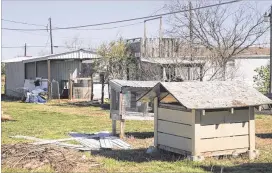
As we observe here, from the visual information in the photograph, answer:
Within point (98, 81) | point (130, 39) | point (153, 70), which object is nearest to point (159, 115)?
point (153, 70)

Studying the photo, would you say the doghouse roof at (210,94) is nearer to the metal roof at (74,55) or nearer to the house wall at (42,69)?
the metal roof at (74,55)

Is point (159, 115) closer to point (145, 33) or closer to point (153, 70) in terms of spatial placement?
point (153, 70)

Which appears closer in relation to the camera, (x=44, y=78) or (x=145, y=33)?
(x=145, y=33)

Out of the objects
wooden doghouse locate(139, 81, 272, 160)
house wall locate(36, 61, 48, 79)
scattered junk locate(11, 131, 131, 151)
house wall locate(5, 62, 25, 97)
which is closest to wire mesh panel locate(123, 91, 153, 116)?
scattered junk locate(11, 131, 131, 151)

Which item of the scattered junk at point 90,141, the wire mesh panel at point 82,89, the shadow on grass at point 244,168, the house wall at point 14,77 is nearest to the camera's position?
→ the shadow on grass at point 244,168

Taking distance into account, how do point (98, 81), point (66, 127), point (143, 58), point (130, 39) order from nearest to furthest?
point (66, 127) < point (143, 58) < point (130, 39) < point (98, 81)

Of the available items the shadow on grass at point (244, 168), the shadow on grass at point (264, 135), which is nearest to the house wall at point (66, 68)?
the shadow on grass at point (264, 135)

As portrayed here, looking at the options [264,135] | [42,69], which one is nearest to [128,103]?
[264,135]

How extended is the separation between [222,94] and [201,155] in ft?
5.05

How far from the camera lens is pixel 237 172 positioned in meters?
8.96

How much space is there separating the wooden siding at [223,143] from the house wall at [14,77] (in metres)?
27.7

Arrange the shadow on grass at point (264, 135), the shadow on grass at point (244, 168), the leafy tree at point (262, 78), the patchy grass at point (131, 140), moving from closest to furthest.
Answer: the shadow on grass at point (244, 168)
the patchy grass at point (131, 140)
the shadow on grass at point (264, 135)
the leafy tree at point (262, 78)

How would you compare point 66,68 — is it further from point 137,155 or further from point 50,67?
point 137,155

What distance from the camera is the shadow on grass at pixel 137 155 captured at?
1040cm
